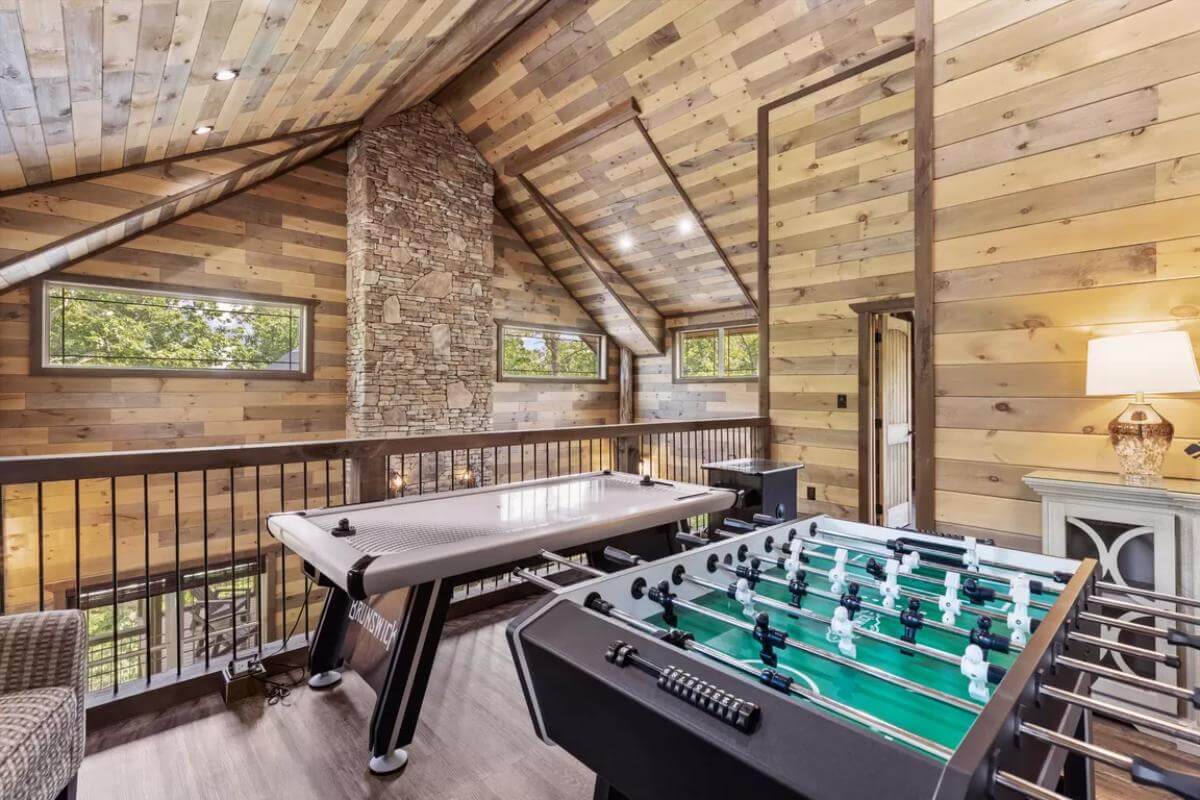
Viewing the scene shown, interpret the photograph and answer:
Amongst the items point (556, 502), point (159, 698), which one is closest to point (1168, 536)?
point (556, 502)

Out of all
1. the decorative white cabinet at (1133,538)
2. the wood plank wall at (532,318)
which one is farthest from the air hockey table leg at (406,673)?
the wood plank wall at (532,318)

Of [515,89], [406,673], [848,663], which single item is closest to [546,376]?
[515,89]

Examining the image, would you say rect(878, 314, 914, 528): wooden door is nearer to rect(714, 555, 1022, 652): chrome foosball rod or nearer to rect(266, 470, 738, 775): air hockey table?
rect(266, 470, 738, 775): air hockey table

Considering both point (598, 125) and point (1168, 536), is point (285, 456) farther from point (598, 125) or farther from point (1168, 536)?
point (598, 125)

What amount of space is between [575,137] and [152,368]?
4491mm

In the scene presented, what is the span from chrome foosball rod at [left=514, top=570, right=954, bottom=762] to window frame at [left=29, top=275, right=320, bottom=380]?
217 inches

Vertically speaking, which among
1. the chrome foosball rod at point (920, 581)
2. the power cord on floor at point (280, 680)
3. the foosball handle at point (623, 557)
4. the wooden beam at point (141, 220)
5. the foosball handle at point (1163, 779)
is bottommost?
the power cord on floor at point (280, 680)

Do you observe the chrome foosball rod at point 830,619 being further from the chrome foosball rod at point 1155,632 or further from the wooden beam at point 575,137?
the wooden beam at point 575,137

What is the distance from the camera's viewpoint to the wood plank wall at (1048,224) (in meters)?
2.38

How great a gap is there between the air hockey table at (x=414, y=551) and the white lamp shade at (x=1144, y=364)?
5.04 ft

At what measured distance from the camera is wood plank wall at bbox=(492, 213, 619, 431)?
754 cm

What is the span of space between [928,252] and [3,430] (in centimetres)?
666

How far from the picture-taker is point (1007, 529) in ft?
9.34

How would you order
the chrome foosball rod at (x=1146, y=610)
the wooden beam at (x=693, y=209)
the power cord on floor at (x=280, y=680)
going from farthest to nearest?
the wooden beam at (x=693, y=209) < the power cord on floor at (x=280, y=680) < the chrome foosball rod at (x=1146, y=610)
